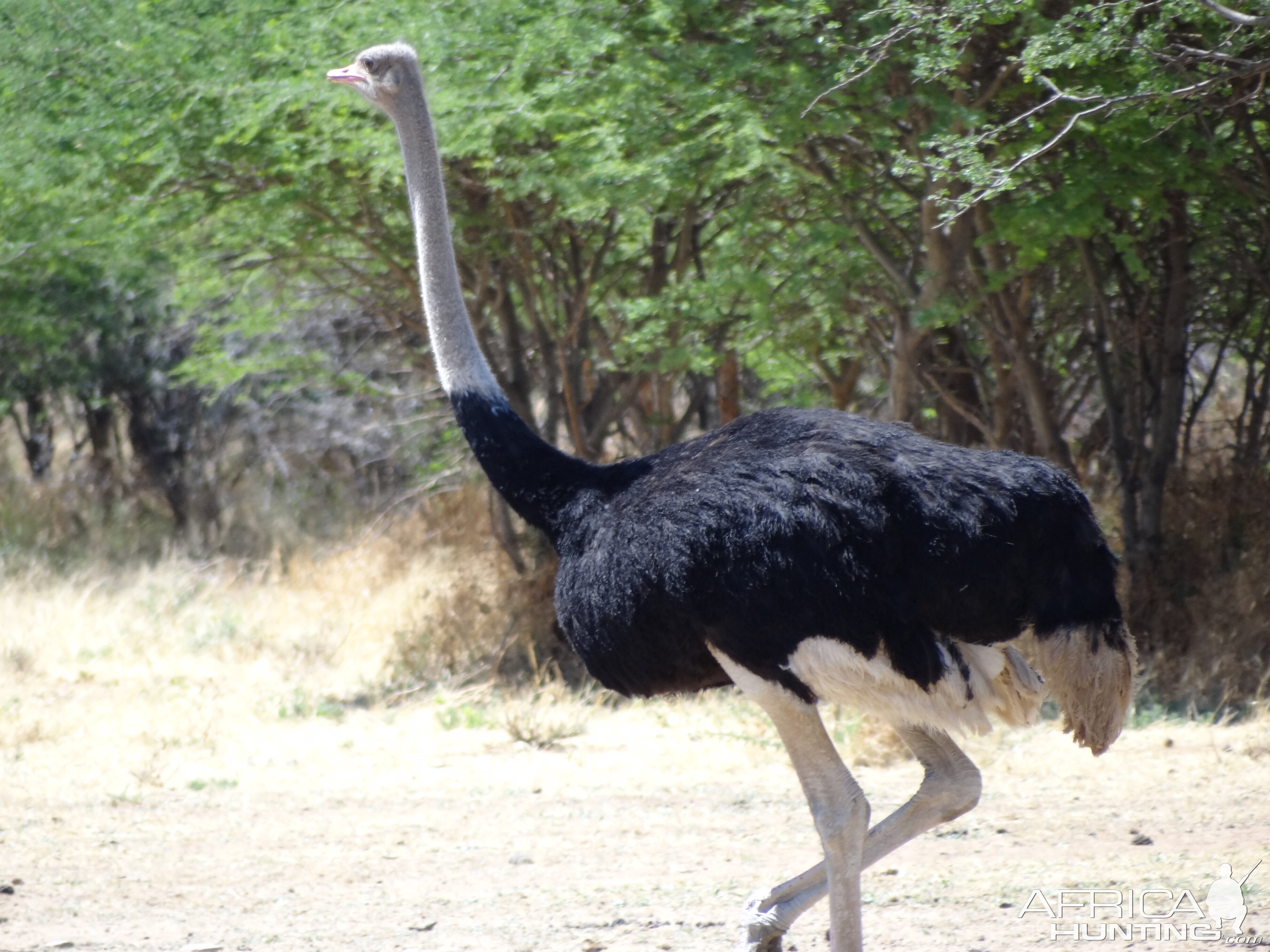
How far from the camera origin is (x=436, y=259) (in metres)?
4.45

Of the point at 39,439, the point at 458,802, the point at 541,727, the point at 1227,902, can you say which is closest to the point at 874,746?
the point at 541,727

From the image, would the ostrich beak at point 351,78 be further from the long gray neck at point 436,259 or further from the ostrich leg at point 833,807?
the ostrich leg at point 833,807

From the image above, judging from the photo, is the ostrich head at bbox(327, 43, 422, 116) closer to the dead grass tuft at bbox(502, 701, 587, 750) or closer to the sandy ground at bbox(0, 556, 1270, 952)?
the sandy ground at bbox(0, 556, 1270, 952)

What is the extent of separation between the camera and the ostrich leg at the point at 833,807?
12.0 ft

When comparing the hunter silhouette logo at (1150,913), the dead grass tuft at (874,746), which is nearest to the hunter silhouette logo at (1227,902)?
the hunter silhouette logo at (1150,913)

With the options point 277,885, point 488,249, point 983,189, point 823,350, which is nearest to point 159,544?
point 488,249

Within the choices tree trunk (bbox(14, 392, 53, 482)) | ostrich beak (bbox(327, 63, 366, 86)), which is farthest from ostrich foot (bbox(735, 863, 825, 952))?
tree trunk (bbox(14, 392, 53, 482))

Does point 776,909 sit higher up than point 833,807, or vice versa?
point 833,807

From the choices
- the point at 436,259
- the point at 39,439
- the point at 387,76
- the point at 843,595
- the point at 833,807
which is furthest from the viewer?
the point at 39,439

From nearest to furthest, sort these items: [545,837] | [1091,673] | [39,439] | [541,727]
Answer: [1091,673] → [545,837] → [541,727] → [39,439]

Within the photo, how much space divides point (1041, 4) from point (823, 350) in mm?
3187

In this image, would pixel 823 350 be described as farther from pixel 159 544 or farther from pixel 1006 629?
pixel 159 544

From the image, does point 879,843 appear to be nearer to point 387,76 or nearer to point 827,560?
point 827,560

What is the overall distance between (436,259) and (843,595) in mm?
1739
